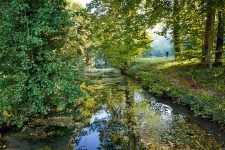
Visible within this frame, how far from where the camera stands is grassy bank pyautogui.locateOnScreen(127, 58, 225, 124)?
54.8 ft

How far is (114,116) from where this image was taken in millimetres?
18375

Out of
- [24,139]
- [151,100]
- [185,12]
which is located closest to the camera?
[24,139]

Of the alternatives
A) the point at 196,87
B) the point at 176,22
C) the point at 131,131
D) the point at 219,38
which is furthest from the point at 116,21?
the point at 131,131

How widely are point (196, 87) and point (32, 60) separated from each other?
13.8 m

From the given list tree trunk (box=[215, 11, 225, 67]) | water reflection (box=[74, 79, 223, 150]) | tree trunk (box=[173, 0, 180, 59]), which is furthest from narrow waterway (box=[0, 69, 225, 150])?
tree trunk (box=[173, 0, 180, 59])

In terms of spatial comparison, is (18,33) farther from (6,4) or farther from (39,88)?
(39,88)

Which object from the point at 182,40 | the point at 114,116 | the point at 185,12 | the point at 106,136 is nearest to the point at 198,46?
the point at 182,40

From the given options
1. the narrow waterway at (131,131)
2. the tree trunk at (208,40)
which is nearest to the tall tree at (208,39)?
the tree trunk at (208,40)

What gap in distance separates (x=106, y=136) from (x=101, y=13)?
12.2m

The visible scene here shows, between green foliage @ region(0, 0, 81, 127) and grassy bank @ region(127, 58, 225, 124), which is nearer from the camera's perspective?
green foliage @ region(0, 0, 81, 127)

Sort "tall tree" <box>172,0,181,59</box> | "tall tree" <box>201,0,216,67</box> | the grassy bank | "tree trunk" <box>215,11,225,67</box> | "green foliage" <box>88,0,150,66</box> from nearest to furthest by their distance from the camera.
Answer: the grassy bank → "green foliage" <box>88,0,150,66</box> → "tall tree" <box>201,0,216,67</box> → "tall tree" <box>172,0,181,59</box> → "tree trunk" <box>215,11,225,67</box>

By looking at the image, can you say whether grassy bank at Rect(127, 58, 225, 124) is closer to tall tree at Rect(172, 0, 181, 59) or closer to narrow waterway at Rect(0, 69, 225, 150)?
narrow waterway at Rect(0, 69, 225, 150)

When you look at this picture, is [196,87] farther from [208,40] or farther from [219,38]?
[219,38]

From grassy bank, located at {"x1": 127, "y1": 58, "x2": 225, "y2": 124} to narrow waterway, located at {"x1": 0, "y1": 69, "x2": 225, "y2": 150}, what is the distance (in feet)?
2.07
